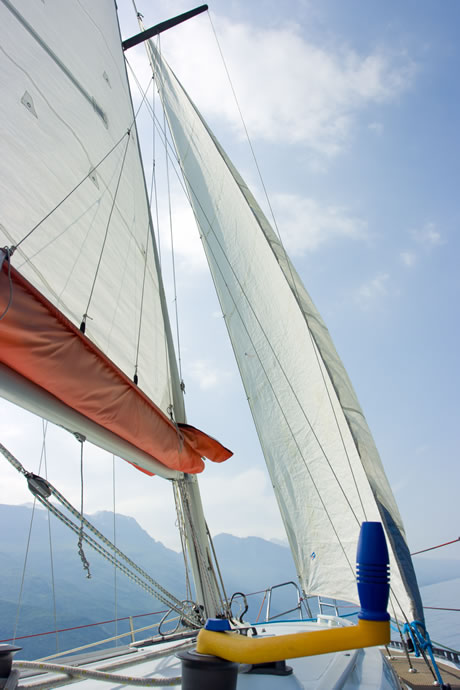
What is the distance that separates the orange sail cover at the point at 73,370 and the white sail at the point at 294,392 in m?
1.44

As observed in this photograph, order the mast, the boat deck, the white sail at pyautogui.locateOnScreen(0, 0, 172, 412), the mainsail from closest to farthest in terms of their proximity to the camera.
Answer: the mainsail → the white sail at pyautogui.locateOnScreen(0, 0, 172, 412) → the boat deck → the mast

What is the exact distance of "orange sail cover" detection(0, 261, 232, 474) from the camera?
1.88 metres

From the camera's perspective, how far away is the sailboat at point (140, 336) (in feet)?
7.14

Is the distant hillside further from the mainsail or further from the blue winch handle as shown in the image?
the blue winch handle

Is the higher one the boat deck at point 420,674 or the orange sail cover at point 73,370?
the orange sail cover at point 73,370

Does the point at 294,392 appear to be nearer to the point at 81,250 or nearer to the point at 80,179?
the point at 81,250

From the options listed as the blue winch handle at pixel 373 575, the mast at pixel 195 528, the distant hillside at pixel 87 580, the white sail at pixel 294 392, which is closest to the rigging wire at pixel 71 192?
the mast at pixel 195 528

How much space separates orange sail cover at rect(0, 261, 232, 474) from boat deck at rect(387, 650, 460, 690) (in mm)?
2301

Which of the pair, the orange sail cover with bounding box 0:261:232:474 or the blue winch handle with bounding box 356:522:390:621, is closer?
the blue winch handle with bounding box 356:522:390:621

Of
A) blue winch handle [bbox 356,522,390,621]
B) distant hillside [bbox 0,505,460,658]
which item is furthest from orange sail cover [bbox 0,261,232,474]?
distant hillside [bbox 0,505,460,658]

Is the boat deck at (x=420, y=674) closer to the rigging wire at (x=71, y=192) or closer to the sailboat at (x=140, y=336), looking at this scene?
the sailboat at (x=140, y=336)

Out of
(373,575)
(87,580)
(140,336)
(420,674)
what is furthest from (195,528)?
(87,580)

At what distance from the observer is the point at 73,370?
221cm

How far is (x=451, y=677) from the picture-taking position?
130 inches
